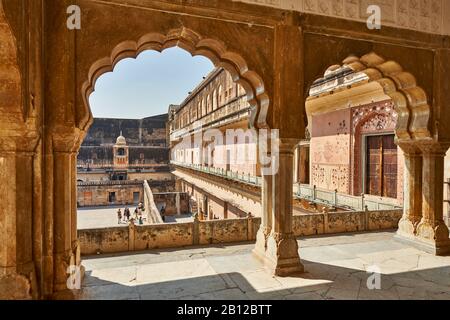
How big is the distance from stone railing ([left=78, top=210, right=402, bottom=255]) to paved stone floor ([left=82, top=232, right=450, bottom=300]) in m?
0.36

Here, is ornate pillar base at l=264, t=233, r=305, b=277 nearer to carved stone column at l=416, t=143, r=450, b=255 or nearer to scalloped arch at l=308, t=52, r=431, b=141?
carved stone column at l=416, t=143, r=450, b=255

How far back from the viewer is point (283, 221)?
4.93 metres

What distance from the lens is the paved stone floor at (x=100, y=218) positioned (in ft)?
68.0

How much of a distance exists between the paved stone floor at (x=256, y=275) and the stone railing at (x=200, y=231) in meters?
0.36

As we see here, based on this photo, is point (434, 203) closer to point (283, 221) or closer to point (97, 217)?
point (283, 221)

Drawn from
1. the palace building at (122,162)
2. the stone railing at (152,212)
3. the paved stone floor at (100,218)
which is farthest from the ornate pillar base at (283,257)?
the palace building at (122,162)

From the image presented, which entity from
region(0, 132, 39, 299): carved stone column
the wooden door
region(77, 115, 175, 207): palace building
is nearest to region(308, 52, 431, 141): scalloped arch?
the wooden door

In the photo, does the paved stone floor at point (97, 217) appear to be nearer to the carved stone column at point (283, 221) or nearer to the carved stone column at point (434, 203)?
the carved stone column at point (283, 221)

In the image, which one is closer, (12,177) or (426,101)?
(12,177)
